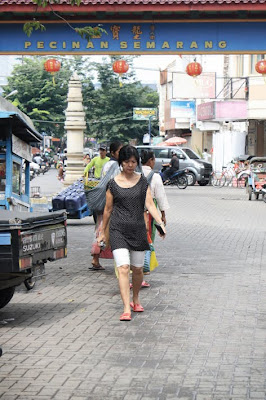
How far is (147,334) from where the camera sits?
26.1 ft

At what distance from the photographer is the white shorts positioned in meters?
8.70

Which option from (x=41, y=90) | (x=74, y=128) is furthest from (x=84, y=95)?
(x=74, y=128)

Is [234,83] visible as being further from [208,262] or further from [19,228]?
[19,228]

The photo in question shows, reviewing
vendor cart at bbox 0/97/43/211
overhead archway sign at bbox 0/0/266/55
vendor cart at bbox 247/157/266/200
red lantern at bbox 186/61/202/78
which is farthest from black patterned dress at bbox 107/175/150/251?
vendor cart at bbox 247/157/266/200

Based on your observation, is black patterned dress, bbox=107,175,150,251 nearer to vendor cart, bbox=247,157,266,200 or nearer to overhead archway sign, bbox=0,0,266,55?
overhead archway sign, bbox=0,0,266,55

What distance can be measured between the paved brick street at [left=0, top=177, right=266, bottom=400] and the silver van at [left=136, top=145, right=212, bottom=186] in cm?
2667

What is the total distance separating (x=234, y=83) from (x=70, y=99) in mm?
11510

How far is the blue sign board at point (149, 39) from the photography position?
22375mm

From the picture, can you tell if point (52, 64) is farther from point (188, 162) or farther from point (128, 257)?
point (188, 162)

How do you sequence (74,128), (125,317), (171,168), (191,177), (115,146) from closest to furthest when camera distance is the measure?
(125,317), (115,146), (74,128), (171,168), (191,177)

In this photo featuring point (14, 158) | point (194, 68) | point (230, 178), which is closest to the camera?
point (14, 158)

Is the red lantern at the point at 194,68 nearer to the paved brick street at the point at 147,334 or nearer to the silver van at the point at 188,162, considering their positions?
the paved brick street at the point at 147,334

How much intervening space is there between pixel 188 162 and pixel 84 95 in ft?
99.5

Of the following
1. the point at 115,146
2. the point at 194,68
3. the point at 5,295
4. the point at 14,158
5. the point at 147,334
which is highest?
the point at 194,68
